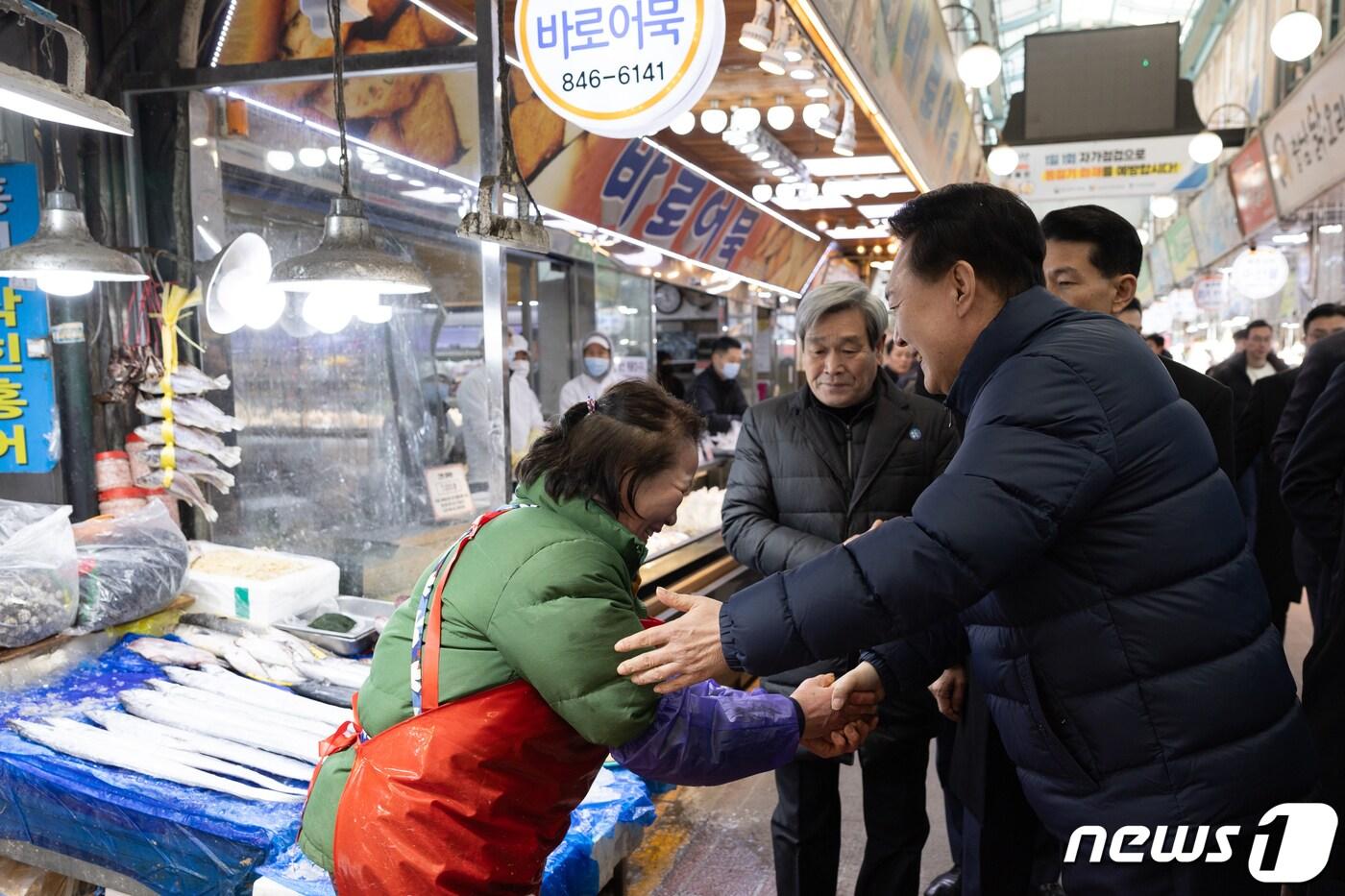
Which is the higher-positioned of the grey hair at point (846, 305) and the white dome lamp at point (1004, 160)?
the white dome lamp at point (1004, 160)

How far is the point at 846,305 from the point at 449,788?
1.77 m

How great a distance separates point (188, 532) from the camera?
4.04m

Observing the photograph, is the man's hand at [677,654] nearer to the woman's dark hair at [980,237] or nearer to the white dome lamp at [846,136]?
the woman's dark hair at [980,237]

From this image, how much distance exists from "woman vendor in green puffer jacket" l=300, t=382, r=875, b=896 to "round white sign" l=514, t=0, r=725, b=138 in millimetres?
1290

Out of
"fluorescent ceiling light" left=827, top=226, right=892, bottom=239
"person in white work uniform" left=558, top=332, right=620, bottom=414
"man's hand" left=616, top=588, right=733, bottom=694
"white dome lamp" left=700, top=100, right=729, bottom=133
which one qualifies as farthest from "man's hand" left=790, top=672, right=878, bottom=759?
"fluorescent ceiling light" left=827, top=226, right=892, bottom=239

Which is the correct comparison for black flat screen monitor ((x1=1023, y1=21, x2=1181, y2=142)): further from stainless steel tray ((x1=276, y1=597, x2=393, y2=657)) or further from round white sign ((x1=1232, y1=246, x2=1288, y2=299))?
stainless steel tray ((x1=276, y1=597, x2=393, y2=657))

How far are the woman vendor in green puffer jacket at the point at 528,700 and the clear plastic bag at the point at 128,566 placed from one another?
1.80 metres

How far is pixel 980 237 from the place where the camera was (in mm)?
1699

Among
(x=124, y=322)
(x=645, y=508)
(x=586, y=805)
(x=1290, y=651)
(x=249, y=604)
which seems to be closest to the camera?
(x=645, y=508)

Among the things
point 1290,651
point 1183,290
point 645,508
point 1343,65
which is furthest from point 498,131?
point 1183,290

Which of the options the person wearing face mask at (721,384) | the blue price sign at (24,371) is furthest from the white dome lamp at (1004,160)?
the blue price sign at (24,371)

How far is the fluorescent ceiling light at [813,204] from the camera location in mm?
9255

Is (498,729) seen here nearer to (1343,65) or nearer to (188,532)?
(188,532)

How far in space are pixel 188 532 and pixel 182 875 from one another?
1.99 metres
